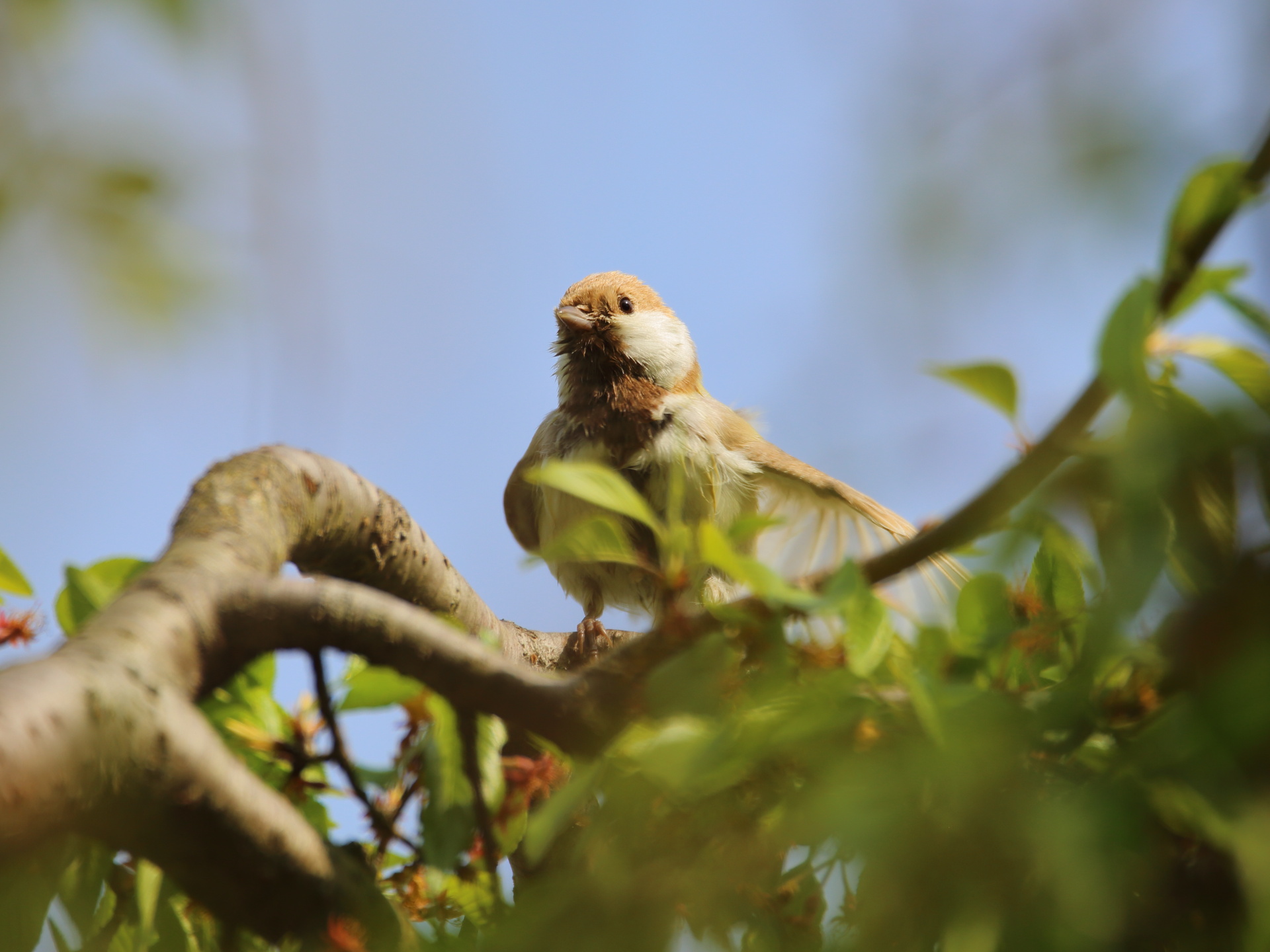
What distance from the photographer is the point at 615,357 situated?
3.61 m

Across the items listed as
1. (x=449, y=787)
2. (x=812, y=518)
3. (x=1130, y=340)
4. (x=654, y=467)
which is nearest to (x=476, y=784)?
(x=449, y=787)

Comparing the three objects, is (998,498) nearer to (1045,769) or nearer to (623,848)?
(1045,769)

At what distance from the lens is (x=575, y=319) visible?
364cm

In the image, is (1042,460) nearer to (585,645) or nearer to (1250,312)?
(1250,312)

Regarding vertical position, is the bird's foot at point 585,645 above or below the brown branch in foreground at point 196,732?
above

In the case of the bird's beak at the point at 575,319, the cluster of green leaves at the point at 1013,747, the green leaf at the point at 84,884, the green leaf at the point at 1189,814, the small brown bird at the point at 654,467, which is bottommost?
the green leaf at the point at 1189,814

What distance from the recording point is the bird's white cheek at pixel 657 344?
3648 millimetres

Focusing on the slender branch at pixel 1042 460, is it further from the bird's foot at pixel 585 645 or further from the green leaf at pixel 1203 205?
the bird's foot at pixel 585 645

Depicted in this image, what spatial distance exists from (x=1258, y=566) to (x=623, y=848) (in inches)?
23.1

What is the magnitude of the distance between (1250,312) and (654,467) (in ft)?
8.16

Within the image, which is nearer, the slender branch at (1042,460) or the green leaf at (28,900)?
the slender branch at (1042,460)

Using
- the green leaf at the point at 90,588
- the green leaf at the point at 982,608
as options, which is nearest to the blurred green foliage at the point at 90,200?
the green leaf at the point at 90,588

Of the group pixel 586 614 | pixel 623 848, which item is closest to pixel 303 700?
pixel 623 848

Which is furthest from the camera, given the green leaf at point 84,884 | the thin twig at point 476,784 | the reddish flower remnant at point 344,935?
the green leaf at point 84,884
